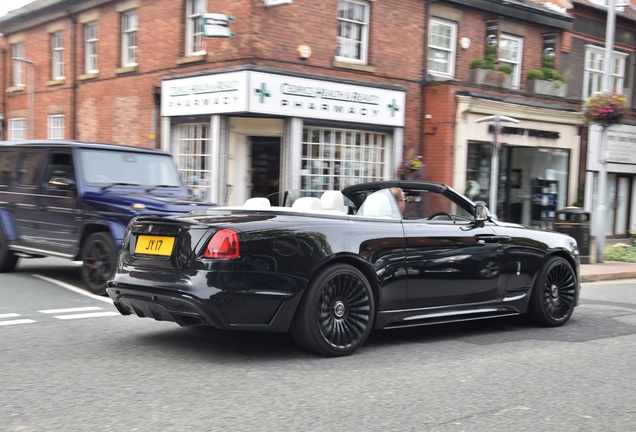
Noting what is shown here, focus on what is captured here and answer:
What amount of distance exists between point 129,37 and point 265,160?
19.8 feet

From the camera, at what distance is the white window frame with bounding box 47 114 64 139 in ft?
71.3

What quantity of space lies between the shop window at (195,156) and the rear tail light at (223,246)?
10.2 m

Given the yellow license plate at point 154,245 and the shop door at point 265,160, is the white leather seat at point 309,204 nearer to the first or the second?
the yellow license plate at point 154,245

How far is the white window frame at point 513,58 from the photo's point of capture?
19125 millimetres

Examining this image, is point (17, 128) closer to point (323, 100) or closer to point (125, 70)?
point (125, 70)

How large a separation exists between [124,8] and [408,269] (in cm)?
1499

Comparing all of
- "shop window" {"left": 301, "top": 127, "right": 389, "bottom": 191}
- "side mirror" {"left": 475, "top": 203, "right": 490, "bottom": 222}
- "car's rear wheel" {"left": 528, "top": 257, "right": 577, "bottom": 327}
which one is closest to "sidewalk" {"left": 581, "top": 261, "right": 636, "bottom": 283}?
"car's rear wheel" {"left": 528, "top": 257, "right": 577, "bottom": 327}

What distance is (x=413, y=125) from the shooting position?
17328mm

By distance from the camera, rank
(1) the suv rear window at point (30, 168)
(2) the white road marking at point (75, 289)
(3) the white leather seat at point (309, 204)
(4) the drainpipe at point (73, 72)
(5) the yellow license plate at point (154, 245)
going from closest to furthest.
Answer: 1. (5) the yellow license plate at point (154, 245)
2. (3) the white leather seat at point (309, 204)
3. (2) the white road marking at point (75, 289)
4. (1) the suv rear window at point (30, 168)
5. (4) the drainpipe at point (73, 72)

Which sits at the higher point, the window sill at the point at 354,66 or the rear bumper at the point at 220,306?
the window sill at the point at 354,66

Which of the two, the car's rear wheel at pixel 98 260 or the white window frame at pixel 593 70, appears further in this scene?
the white window frame at pixel 593 70

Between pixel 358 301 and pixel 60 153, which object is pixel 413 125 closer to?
pixel 60 153

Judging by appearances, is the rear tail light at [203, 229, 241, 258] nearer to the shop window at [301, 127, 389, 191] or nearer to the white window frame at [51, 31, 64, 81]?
the shop window at [301, 127, 389, 191]

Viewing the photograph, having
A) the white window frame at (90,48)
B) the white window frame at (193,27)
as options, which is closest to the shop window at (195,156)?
the white window frame at (193,27)
